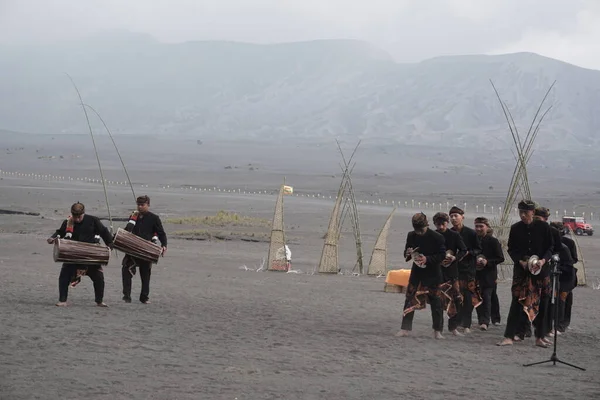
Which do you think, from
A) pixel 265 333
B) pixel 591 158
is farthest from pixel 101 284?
pixel 591 158

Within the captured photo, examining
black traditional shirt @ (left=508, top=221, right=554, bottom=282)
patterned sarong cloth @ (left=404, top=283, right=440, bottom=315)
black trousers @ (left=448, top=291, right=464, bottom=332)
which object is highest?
black traditional shirt @ (left=508, top=221, right=554, bottom=282)

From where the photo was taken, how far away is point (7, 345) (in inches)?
419

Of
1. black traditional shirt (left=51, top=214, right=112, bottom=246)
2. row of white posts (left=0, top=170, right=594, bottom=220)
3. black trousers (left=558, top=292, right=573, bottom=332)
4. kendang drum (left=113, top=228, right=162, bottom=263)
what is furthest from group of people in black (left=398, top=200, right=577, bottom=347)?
row of white posts (left=0, top=170, right=594, bottom=220)

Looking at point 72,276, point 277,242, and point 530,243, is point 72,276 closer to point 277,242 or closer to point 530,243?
point 530,243

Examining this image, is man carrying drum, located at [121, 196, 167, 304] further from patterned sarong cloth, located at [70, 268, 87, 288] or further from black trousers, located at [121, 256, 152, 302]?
patterned sarong cloth, located at [70, 268, 87, 288]

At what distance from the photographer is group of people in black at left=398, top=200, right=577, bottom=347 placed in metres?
12.2

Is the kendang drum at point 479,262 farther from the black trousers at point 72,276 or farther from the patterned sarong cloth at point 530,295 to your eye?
the black trousers at point 72,276

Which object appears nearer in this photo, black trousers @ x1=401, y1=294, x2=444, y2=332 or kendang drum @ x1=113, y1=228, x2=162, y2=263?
black trousers @ x1=401, y1=294, x2=444, y2=332

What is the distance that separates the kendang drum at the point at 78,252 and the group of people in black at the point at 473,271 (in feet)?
12.1

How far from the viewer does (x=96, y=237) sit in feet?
45.1

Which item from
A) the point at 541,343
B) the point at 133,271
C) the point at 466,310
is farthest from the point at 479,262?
the point at 133,271

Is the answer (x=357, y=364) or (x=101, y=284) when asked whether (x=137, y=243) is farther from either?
(x=357, y=364)

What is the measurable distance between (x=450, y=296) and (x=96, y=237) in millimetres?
4281

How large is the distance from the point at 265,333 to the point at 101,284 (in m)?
2.61
